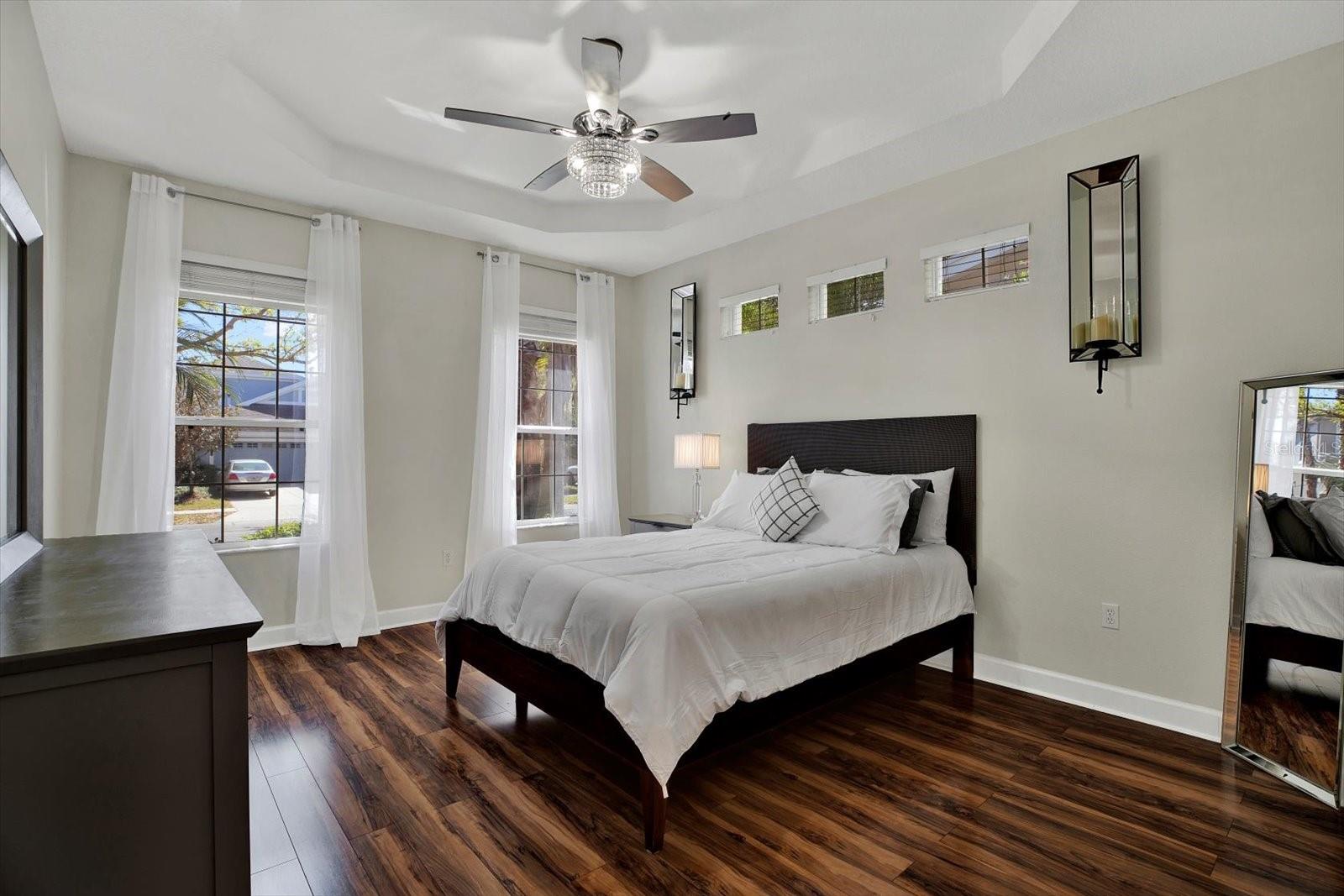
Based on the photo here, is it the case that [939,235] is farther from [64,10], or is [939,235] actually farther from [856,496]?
[64,10]

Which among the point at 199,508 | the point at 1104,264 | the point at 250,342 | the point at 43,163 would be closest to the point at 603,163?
the point at 43,163

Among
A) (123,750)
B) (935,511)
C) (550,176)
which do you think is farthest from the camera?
(935,511)

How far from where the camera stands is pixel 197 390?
A: 3789 mm

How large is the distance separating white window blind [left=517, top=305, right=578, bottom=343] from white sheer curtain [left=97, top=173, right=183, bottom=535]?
2.19 m

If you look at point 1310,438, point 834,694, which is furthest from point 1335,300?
point 834,694

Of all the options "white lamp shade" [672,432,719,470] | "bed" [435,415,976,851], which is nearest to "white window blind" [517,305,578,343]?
"white lamp shade" [672,432,719,470]

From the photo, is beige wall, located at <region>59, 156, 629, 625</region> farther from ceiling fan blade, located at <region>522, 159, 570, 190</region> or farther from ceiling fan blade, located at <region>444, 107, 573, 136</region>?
ceiling fan blade, located at <region>444, 107, 573, 136</region>

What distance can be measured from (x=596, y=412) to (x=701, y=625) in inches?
137

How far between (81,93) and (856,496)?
13.4 feet

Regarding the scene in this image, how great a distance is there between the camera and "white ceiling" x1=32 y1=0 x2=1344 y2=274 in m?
2.44

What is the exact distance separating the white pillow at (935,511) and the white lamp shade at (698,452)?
1553mm

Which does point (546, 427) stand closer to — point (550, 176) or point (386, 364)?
point (386, 364)

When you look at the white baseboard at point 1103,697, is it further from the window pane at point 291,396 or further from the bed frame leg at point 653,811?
the window pane at point 291,396

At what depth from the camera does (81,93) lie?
277 cm
